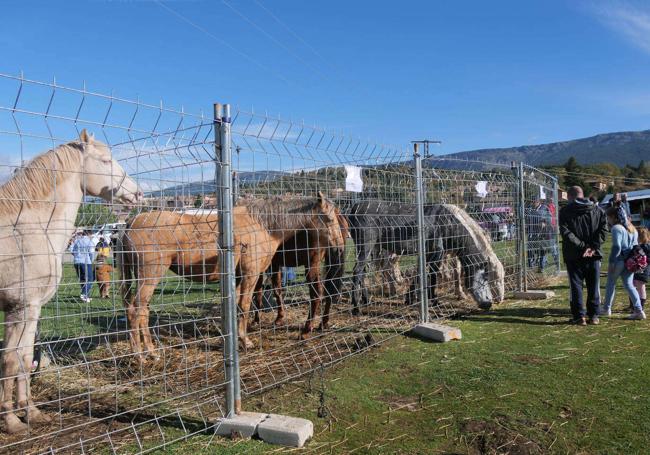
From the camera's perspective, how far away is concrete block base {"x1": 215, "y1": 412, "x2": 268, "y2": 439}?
345 centimetres

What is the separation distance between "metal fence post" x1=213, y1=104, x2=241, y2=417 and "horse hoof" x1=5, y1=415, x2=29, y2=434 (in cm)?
154

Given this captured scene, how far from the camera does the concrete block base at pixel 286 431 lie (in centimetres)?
331

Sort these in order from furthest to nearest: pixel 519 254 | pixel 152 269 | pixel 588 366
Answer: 1. pixel 519 254
2. pixel 152 269
3. pixel 588 366

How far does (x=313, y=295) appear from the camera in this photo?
7.21 metres

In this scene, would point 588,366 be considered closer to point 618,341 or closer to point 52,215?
point 618,341

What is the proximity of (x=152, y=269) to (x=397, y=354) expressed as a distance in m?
2.92

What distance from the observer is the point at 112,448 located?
3230 mm

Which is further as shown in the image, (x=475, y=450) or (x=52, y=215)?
(x=52, y=215)

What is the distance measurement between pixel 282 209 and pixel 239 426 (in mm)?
3296

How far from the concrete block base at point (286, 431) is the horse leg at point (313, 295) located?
274cm

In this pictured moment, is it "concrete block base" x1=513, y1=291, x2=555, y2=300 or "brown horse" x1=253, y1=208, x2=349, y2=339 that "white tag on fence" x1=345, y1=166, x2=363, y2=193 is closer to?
"brown horse" x1=253, y1=208, x2=349, y2=339

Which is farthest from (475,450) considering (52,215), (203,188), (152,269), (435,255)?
(435,255)

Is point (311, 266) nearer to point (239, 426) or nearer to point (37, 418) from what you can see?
Result: point (239, 426)

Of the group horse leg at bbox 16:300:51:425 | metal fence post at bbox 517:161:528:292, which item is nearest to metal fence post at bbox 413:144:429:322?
metal fence post at bbox 517:161:528:292
